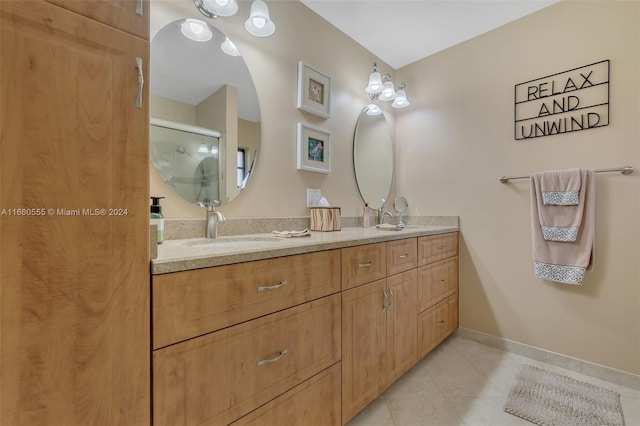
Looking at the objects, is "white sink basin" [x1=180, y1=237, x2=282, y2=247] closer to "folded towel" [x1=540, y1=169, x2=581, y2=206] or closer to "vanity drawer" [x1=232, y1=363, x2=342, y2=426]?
"vanity drawer" [x1=232, y1=363, x2=342, y2=426]

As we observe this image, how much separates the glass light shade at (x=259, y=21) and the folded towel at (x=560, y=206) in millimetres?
1962

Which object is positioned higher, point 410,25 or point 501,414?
point 410,25

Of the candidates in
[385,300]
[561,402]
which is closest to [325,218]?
[385,300]

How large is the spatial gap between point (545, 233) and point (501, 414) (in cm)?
114

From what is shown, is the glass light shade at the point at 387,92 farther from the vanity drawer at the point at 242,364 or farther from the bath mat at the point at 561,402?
the bath mat at the point at 561,402

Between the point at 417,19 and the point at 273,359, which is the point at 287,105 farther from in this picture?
the point at 273,359

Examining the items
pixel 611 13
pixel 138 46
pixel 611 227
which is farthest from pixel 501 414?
pixel 611 13

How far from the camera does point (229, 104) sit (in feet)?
4.97

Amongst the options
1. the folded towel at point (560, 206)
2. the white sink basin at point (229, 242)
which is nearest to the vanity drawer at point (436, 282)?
the folded towel at point (560, 206)

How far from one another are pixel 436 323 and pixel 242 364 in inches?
61.0

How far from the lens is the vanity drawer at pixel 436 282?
5.86 feet

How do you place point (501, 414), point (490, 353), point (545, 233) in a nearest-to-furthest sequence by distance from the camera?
point (501, 414)
point (545, 233)
point (490, 353)

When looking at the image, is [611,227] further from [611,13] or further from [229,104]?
[229,104]

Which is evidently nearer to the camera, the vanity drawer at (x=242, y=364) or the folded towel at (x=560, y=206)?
the vanity drawer at (x=242, y=364)
